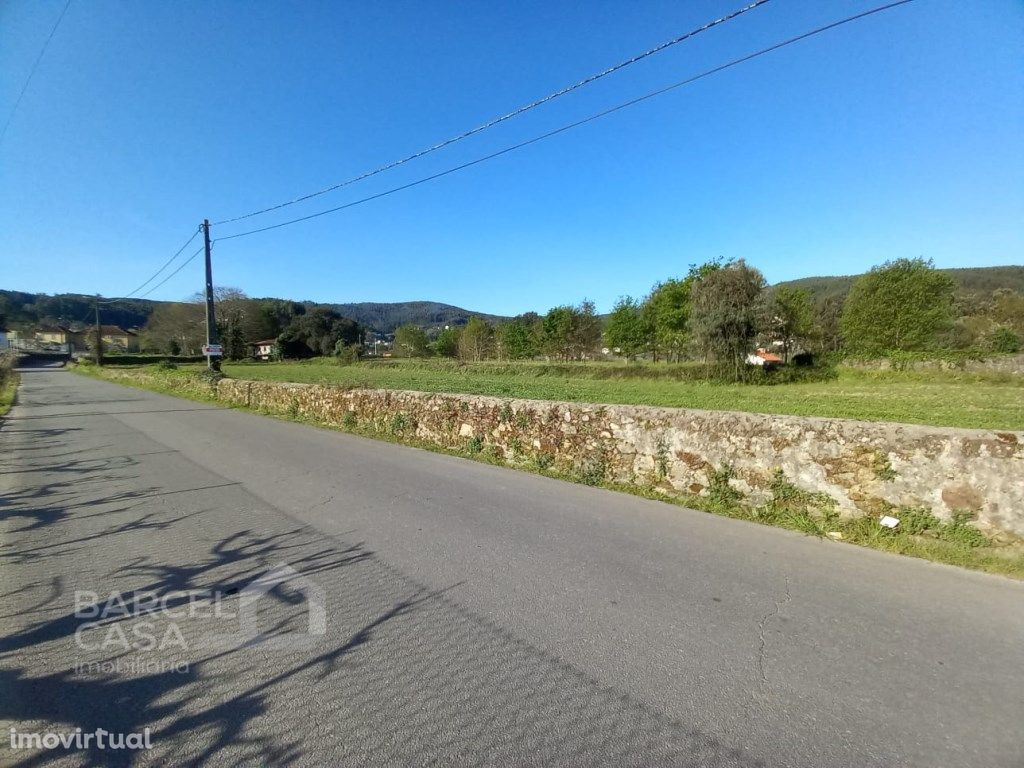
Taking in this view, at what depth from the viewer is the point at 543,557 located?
388 cm

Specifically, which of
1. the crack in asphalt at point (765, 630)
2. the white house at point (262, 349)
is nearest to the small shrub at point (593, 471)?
the crack in asphalt at point (765, 630)

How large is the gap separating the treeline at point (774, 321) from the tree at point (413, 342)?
35.4 meters

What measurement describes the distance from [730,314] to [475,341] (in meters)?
53.9

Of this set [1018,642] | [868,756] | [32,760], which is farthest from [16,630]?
[1018,642]

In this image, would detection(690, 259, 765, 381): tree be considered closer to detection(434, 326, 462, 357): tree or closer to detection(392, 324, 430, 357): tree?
detection(434, 326, 462, 357): tree

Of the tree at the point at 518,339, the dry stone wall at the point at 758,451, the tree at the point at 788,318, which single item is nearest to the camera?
the dry stone wall at the point at 758,451

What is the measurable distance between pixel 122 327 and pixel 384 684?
148 m

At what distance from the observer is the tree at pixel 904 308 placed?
37.9 metres

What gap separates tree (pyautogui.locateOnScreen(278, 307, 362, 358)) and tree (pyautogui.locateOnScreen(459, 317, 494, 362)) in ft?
72.9

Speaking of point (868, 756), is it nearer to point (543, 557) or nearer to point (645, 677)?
Result: point (645, 677)

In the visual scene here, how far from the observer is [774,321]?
112 ft

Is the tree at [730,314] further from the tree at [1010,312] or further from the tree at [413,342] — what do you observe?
the tree at [413,342]

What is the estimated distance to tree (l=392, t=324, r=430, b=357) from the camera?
94375 millimetres

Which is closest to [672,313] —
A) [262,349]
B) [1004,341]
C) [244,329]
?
[1004,341]
